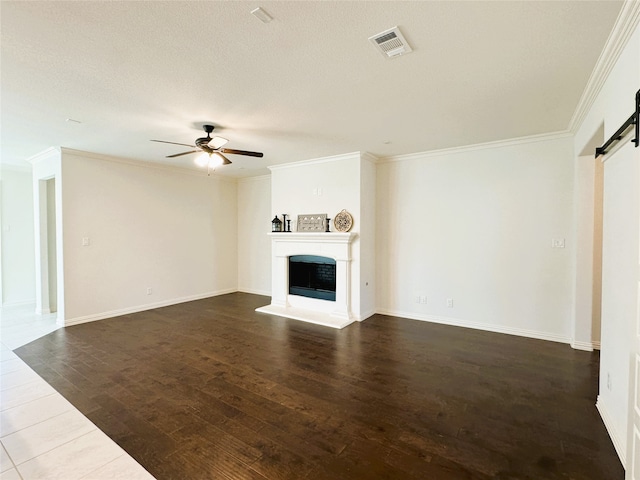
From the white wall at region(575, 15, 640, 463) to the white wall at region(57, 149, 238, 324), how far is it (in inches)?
239

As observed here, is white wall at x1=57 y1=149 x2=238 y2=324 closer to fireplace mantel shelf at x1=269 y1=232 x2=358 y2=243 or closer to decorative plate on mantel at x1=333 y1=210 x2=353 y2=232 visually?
fireplace mantel shelf at x1=269 y1=232 x2=358 y2=243

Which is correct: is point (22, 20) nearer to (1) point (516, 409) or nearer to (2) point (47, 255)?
(1) point (516, 409)

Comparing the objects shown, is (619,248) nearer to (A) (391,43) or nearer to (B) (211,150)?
(A) (391,43)

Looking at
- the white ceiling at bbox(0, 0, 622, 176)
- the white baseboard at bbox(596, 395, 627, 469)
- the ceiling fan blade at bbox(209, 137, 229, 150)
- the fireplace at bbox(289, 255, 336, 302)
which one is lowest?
the white baseboard at bbox(596, 395, 627, 469)

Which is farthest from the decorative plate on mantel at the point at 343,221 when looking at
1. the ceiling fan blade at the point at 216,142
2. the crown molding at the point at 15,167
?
the crown molding at the point at 15,167

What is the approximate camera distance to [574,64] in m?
2.18

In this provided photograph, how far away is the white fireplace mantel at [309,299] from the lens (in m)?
4.74

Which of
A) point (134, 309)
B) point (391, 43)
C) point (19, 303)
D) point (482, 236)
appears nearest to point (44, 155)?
point (134, 309)

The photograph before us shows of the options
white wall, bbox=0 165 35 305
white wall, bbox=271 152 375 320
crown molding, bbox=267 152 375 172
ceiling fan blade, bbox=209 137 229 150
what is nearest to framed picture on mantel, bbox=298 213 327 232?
white wall, bbox=271 152 375 320

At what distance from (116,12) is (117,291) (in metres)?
4.57

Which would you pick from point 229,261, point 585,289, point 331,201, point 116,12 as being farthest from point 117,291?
point 585,289

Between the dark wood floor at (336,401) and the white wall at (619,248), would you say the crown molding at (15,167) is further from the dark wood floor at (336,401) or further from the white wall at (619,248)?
the white wall at (619,248)

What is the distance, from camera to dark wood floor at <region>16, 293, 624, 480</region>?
1838mm

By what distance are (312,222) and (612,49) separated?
12.9ft
